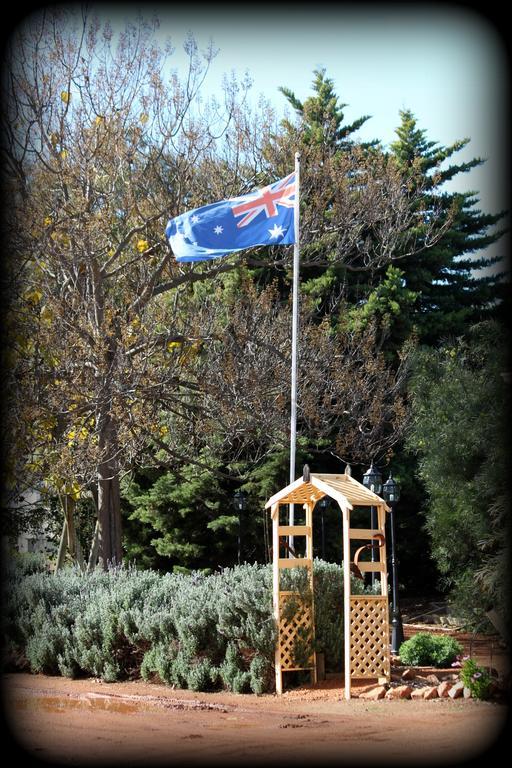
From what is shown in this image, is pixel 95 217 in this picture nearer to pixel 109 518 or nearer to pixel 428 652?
pixel 109 518

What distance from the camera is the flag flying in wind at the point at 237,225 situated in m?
12.4

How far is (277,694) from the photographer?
32.3 feet

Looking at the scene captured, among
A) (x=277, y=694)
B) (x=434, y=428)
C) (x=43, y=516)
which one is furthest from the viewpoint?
(x=43, y=516)

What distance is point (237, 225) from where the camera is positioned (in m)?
12.5

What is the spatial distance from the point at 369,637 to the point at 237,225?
5990mm

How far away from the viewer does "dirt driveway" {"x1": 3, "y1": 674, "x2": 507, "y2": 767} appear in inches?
270

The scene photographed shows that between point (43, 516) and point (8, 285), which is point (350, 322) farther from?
point (8, 285)

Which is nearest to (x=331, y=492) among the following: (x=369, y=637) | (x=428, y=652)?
(x=369, y=637)

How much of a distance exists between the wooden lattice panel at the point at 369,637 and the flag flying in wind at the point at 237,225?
5.26m

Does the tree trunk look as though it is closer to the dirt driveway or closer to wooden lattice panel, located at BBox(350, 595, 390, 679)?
the dirt driveway

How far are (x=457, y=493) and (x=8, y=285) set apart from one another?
26.7ft

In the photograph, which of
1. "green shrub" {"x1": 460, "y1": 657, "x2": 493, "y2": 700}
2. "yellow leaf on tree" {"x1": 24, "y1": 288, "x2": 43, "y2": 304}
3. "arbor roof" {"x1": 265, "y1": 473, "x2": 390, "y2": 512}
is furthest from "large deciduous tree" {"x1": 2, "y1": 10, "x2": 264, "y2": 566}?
"green shrub" {"x1": 460, "y1": 657, "x2": 493, "y2": 700}

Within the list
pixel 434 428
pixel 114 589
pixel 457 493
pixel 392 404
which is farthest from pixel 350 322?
pixel 114 589

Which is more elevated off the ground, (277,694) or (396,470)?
(396,470)
